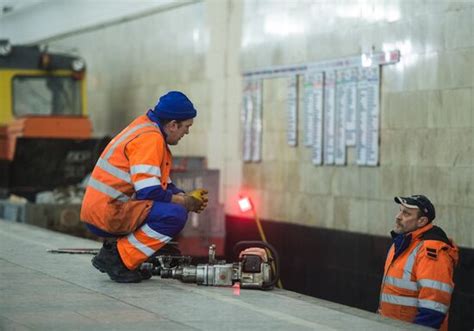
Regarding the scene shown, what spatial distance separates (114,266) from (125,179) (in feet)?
2.36

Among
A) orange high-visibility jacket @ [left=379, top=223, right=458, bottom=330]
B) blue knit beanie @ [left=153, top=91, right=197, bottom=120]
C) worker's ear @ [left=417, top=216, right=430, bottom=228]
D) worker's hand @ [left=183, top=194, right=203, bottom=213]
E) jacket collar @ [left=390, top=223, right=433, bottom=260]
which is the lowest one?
orange high-visibility jacket @ [left=379, top=223, right=458, bottom=330]

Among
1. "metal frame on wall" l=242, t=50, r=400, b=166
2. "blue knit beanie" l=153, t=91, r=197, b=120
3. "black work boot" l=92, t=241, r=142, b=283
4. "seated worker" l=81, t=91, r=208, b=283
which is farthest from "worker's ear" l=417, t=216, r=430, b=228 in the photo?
"metal frame on wall" l=242, t=50, r=400, b=166

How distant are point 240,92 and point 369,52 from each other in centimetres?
403

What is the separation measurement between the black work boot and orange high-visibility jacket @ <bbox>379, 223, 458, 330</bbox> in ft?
6.45

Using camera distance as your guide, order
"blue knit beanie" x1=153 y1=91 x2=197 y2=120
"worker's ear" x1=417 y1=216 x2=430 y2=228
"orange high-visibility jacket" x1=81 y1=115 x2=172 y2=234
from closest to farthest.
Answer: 1. "orange high-visibility jacket" x1=81 y1=115 x2=172 y2=234
2. "blue knit beanie" x1=153 y1=91 x2=197 y2=120
3. "worker's ear" x1=417 y1=216 x2=430 y2=228

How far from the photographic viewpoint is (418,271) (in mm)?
→ 9883

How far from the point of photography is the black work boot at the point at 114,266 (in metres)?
10.3

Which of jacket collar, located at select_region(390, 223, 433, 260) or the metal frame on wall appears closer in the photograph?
jacket collar, located at select_region(390, 223, 433, 260)

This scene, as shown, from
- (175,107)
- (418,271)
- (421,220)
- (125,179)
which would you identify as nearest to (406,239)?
(421,220)

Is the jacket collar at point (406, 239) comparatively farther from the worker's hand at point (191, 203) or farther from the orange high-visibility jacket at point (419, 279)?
the worker's hand at point (191, 203)

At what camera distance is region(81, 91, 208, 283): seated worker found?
9930mm

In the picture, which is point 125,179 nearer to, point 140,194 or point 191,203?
point 140,194

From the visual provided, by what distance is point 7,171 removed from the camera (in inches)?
900

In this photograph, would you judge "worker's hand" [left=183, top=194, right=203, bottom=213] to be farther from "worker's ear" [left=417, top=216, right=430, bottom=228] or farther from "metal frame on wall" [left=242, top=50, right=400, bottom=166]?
"metal frame on wall" [left=242, top=50, right=400, bottom=166]
